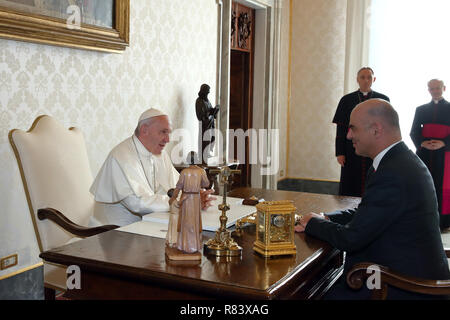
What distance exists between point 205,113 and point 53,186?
2.44 meters

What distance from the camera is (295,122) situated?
8648mm

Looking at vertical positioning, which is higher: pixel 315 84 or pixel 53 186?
pixel 315 84

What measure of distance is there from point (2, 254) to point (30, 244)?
0.24 metres

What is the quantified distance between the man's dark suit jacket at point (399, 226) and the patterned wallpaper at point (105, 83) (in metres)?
2.24

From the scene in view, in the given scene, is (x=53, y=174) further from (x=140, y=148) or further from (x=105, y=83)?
(x=105, y=83)

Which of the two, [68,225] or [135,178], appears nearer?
[68,225]

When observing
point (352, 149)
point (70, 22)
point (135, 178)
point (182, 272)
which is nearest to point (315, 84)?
point (352, 149)

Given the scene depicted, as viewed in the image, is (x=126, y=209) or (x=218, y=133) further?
(x=218, y=133)

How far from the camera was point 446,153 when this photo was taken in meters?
6.55

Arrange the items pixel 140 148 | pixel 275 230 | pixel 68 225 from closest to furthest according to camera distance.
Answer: pixel 275 230 < pixel 68 225 < pixel 140 148

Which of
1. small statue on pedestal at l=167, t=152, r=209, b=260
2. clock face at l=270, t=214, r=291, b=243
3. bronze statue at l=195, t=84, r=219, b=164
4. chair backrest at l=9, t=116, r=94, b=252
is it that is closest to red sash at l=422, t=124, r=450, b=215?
bronze statue at l=195, t=84, r=219, b=164

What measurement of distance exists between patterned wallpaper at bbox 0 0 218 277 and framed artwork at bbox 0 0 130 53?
98 mm

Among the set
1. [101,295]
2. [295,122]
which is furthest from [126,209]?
[295,122]
